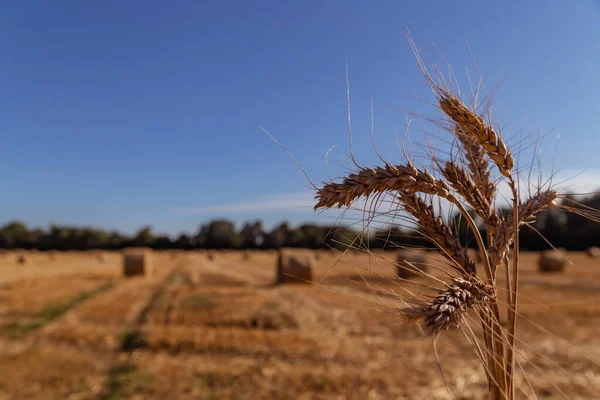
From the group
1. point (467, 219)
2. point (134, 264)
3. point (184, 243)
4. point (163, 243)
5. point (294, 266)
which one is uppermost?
point (467, 219)

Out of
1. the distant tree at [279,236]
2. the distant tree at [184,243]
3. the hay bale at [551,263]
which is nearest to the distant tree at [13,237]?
the distant tree at [184,243]

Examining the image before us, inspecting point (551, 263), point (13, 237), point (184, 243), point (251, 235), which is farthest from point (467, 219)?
point (13, 237)

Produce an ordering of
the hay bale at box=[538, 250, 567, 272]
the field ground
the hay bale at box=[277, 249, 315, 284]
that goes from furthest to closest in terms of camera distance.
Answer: the hay bale at box=[538, 250, 567, 272] < the hay bale at box=[277, 249, 315, 284] < the field ground

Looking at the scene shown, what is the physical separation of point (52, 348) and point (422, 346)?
9.80 metres

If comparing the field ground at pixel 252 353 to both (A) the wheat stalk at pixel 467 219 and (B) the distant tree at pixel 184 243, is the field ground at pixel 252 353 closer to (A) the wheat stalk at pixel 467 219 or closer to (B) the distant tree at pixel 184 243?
(A) the wheat stalk at pixel 467 219

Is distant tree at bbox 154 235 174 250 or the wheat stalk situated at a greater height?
the wheat stalk

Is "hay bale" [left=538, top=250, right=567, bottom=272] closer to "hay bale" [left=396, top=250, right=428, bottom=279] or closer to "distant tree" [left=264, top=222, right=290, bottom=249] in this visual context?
"hay bale" [left=396, top=250, right=428, bottom=279]

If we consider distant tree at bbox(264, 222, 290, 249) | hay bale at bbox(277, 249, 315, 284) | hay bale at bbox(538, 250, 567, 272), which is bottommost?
hay bale at bbox(538, 250, 567, 272)

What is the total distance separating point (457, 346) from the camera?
10375 millimetres

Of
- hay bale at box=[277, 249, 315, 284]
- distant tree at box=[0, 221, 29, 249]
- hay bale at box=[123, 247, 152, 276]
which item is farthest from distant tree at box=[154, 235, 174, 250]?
hay bale at box=[277, 249, 315, 284]

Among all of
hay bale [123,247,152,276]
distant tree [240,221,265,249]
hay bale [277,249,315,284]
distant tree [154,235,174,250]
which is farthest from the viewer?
distant tree [154,235,174,250]

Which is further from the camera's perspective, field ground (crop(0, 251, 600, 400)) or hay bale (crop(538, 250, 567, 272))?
hay bale (crop(538, 250, 567, 272))

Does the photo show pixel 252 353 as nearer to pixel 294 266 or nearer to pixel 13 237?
pixel 294 266

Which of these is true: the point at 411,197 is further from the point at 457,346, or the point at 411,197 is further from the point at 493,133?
the point at 457,346
